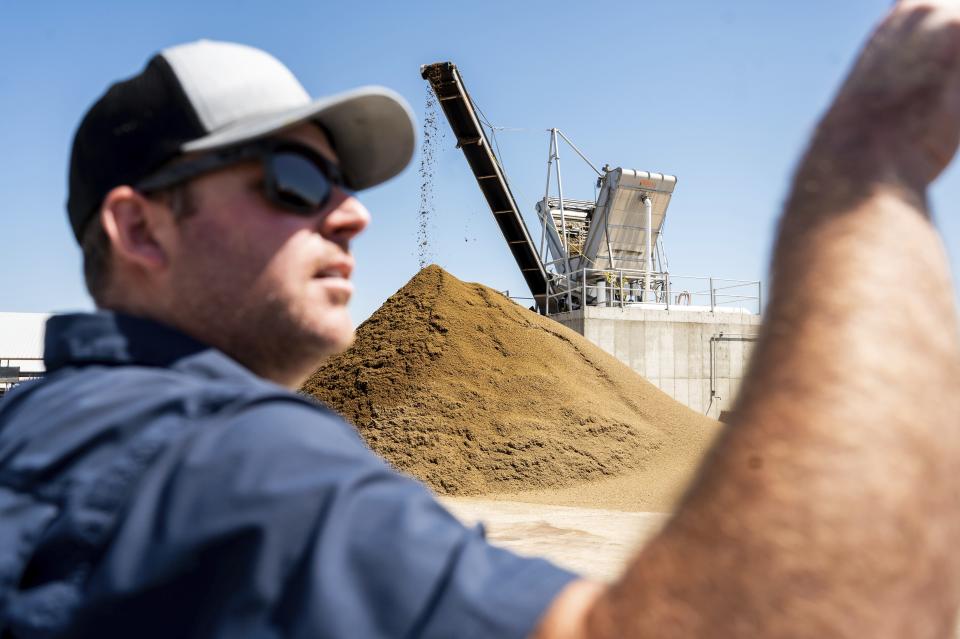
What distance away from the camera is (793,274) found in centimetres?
66

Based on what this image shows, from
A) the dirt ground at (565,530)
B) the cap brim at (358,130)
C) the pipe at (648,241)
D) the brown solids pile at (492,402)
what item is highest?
the pipe at (648,241)

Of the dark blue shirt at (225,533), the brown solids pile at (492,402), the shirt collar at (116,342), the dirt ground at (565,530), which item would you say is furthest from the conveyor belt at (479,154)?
the dark blue shirt at (225,533)

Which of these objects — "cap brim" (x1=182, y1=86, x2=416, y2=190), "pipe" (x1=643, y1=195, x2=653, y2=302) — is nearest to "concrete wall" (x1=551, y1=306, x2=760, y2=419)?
"pipe" (x1=643, y1=195, x2=653, y2=302)

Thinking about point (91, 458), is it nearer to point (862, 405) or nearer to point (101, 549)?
point (101, 549)

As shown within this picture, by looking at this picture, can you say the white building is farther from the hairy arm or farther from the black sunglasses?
the hairy arm

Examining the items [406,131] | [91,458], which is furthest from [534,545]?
[91,458]

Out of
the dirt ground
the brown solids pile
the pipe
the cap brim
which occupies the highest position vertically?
the pipe

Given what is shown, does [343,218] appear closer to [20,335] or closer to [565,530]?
[565,530]

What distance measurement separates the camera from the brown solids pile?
462 inches

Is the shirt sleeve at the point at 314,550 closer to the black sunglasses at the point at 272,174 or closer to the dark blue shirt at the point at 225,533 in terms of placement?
the dark blue shirt at the point at 225,533

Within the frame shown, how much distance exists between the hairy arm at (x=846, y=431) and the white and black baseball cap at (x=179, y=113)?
0.84 m

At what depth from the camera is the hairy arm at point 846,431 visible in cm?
56

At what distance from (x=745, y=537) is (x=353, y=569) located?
13.1 inches

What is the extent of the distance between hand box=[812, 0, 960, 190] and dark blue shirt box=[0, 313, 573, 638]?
474 mm
